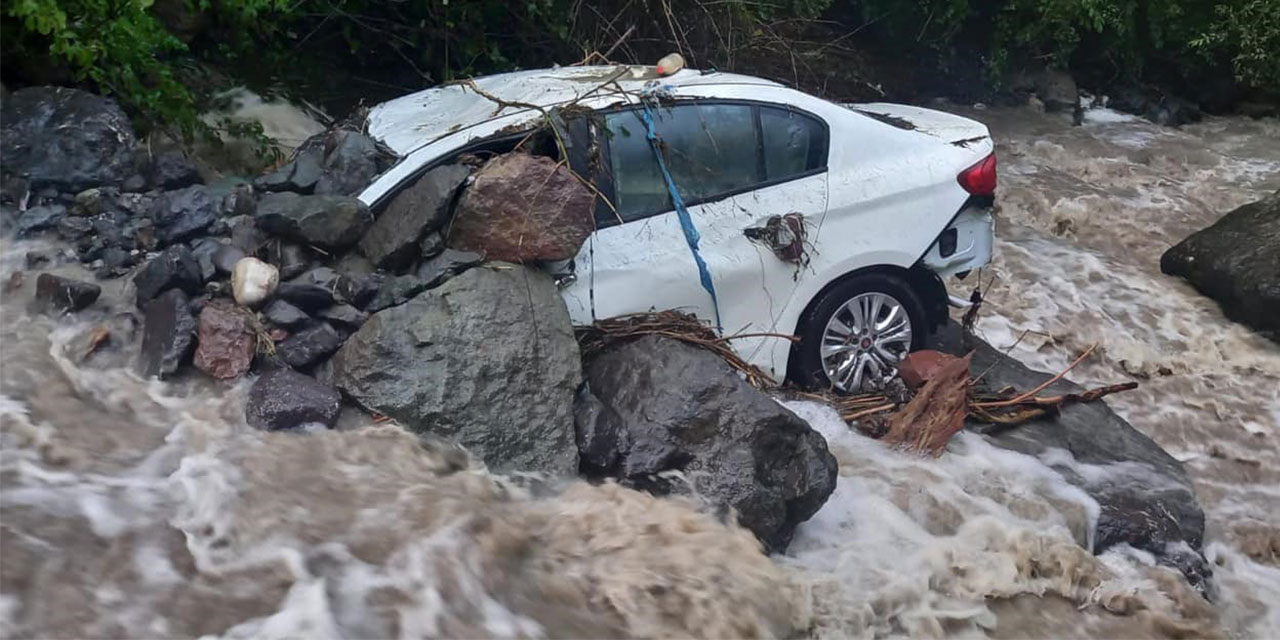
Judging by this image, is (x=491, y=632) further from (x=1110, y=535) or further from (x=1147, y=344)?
(x=1147, y=344)

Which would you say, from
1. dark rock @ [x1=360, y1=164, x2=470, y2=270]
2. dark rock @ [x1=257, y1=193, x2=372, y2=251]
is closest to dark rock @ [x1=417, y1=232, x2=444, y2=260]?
dark rock @ [x1=360, y1=164, x2=470, y2=270]

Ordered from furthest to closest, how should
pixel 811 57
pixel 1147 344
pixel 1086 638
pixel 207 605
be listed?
pixel 811 57, pixel 1147 344, pixel 1086 638, pixel 207 605

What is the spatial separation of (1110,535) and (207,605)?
3.94 metres

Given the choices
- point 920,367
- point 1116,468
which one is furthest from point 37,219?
point 1116,468

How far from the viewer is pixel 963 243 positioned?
6.00 metres

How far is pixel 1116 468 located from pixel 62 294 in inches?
198

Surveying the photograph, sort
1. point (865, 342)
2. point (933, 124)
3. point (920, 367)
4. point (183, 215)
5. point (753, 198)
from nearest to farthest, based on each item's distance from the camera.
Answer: point (183, 215) < point (753, 198) < point (920, 367) < point (865, 342) < point (933, 124)

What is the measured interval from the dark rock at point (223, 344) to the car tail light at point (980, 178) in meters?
3.62

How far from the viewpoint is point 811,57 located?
11.0 metres

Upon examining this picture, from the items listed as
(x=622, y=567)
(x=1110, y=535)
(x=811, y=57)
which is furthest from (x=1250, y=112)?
(x=622, y=567)

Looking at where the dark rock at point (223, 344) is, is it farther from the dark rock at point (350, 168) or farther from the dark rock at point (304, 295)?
the dark rock at point (350, 168)

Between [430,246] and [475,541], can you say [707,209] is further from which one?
[475,541]

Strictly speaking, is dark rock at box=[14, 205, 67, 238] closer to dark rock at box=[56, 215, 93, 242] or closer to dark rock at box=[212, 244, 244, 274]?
dark rock at box=[56, 215, 93, 242]

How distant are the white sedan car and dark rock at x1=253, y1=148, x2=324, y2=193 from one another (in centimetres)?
33
